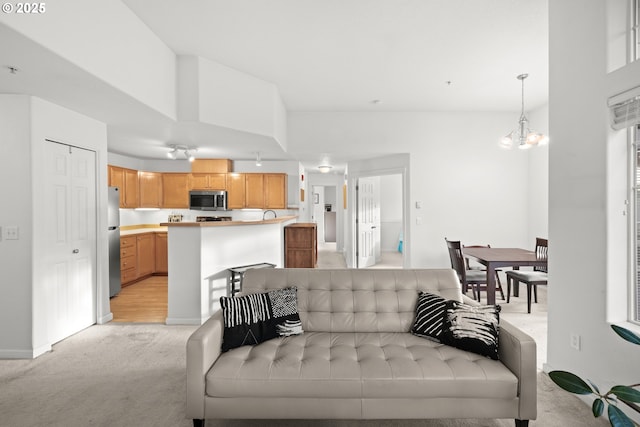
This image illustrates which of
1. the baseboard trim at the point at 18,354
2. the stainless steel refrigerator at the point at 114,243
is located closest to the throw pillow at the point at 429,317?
the baseboard trim at the point at 18,354

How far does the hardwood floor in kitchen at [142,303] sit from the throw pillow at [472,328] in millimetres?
3256

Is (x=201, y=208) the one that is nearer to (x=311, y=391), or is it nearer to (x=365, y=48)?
(x=365, y=48)

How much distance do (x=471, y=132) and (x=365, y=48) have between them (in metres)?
3.09

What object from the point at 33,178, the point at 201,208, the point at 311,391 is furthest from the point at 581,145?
the point at 201,208

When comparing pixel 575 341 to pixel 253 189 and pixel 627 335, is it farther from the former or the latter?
pixel 253 189

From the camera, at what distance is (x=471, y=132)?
5.73m

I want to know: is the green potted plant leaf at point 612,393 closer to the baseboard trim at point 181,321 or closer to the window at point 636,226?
the window at point 636,226

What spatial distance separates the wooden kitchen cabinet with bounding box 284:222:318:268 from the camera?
6.04 meters

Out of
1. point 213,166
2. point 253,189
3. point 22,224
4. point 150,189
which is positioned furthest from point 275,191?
point 22,224

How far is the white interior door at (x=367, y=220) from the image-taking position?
6.83m

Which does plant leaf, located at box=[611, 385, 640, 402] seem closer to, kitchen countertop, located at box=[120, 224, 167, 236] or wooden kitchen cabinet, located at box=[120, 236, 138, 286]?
wooden kitchen cabinet, located at box=[120, 236, 138, 286]

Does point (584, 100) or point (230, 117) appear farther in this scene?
point (230, 117)

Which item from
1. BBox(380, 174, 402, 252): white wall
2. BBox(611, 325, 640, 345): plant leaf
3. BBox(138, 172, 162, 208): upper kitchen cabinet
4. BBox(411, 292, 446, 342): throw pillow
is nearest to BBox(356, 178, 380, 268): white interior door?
BBox(380, 174, 402, 252): white wall

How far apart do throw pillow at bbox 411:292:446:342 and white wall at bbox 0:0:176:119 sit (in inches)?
118
